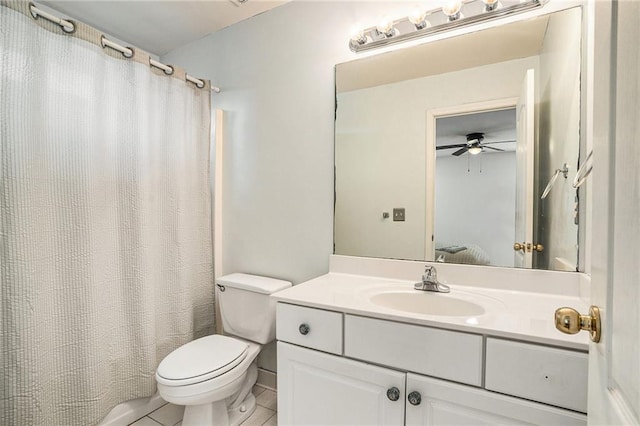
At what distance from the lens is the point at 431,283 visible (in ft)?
4.23

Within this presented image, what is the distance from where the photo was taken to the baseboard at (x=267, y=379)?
188 centimetres

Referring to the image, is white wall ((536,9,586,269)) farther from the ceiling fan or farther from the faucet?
the faucet

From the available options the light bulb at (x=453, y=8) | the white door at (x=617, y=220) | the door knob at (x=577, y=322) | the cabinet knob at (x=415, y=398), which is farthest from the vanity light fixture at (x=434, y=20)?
the cabinet knob at (x=415, y=398)

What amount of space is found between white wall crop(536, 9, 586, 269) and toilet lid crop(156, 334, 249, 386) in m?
1.44

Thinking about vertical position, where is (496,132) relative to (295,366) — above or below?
above

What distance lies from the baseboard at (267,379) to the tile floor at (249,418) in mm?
54

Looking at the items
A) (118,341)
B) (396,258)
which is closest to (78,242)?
(118,341)

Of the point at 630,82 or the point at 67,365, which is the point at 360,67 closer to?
the point at 630,82

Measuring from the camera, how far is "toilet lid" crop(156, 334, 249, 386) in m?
1.35

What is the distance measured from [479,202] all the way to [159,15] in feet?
7.11

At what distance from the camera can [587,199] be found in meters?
1.04

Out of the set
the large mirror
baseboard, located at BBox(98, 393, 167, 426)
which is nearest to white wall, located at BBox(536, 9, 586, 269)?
the large mirror

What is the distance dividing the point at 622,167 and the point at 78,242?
73.4 inches

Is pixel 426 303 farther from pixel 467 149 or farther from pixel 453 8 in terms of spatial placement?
pixel 453 8
